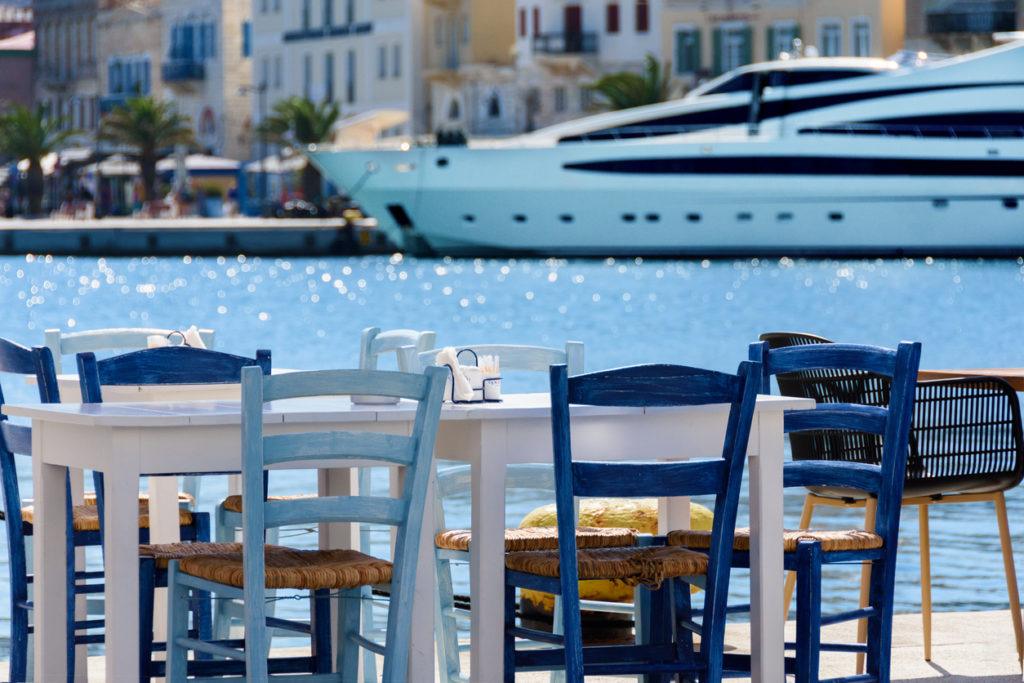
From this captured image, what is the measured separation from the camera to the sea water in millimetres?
27797

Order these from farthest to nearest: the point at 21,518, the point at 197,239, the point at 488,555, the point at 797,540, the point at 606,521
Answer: the point at 197,239 < the point at 606,521 < the point at 21,518 < the point at 797,540 < the point at 488,555

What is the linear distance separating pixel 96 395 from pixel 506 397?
0.92 metres

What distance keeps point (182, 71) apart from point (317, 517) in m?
68.6

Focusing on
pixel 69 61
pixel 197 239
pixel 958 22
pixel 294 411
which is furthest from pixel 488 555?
pixel 69 61

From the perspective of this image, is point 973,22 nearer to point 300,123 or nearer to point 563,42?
point 563,42

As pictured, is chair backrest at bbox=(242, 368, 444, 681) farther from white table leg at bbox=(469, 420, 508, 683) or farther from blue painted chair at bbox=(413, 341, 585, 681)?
blue painted chair at bbox=(413, 341, 585, 681)

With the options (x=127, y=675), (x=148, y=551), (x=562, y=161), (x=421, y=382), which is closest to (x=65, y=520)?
(x=148, y=551)

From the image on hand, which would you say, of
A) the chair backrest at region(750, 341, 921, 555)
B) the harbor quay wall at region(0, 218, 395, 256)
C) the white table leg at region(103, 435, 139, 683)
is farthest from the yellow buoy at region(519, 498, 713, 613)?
the harbor quay wall at region(0, 218, 395, 256)

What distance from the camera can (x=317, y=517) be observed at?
365 cm

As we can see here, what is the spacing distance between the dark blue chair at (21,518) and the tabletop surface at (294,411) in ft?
0.63

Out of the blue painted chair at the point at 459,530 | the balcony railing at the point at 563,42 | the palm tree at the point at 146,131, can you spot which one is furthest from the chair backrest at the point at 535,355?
the palm tree at the point at 146,131

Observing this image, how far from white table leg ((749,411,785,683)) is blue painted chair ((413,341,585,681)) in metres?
0.42

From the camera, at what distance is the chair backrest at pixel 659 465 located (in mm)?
3730

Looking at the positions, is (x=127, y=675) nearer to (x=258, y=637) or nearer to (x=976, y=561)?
(x=258, y=637)
